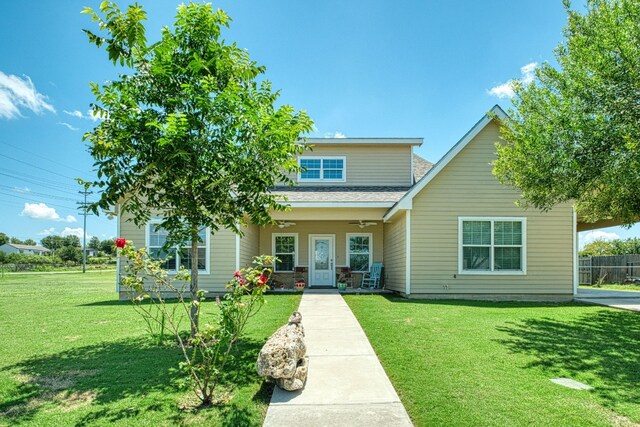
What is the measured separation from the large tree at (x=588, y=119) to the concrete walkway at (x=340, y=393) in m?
5.04

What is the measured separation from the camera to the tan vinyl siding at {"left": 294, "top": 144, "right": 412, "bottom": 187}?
51.1 ft

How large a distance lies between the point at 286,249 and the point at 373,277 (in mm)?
3617

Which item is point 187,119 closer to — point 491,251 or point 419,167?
point 491,251

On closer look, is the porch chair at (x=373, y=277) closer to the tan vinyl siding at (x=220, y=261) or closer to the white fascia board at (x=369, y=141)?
the white fascia board at (x=369, y=141)

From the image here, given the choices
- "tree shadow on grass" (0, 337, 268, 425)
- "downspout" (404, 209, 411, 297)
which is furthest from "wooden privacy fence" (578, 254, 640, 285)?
"tree shadow on grass" (0, 337, 268, 425)

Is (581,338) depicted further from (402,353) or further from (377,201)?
(377,201)

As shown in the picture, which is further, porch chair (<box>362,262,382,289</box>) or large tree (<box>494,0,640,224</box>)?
porch chair (<box>362,262,382,289</box>)

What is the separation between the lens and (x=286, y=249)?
15.7 m

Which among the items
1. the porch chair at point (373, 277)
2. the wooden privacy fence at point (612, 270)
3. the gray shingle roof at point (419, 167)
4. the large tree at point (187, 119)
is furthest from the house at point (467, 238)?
the wooden privacy fence at point (612, 270)

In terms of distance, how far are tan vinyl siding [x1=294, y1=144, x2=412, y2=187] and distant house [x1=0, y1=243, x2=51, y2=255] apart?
315 feet

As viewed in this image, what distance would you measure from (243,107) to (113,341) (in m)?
4.49

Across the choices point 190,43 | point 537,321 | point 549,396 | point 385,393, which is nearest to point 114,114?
point 190,43

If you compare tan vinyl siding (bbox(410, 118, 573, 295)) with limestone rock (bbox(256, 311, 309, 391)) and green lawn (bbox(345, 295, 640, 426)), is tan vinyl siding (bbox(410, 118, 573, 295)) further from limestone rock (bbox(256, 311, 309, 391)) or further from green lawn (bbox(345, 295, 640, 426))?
limestone rock (bbox(256, 311, 309, 391))

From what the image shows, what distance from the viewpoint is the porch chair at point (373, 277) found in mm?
14906
